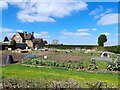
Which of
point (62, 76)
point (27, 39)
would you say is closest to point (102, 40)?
point (27, 39)

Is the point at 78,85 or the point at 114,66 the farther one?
the point at 114,66

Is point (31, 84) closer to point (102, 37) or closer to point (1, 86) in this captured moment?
point (1, 86)

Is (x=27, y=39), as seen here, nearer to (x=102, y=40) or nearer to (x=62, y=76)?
(x=102, y=40)

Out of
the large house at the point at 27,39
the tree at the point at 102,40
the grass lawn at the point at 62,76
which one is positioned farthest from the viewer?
the large house at the point at 27,39

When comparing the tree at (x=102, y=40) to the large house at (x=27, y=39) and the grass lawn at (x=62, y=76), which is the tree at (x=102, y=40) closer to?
the large house at (x=27, y=39)

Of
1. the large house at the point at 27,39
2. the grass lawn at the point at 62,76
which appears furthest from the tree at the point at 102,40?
the grass lawn at the point at 62,76

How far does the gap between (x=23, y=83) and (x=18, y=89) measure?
590 millimetres

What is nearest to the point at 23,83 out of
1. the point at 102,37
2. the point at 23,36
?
the point at 102,37

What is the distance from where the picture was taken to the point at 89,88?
7.87 m

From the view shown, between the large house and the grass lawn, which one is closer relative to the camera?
the grass lawn

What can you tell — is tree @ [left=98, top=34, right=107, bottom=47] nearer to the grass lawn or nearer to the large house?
the large house

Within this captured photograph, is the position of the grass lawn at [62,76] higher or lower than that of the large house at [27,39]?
lower

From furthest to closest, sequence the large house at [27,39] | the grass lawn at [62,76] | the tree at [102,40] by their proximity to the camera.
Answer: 1. the large house at [27,39]
2. the tree at [102,40]
3. the grass lawn at [62,76]

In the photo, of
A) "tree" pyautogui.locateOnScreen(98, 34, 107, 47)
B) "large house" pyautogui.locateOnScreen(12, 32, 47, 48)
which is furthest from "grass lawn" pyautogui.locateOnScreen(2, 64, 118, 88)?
"large house" pyautogui.locateOnScreen(12, 32, 47, 48)
